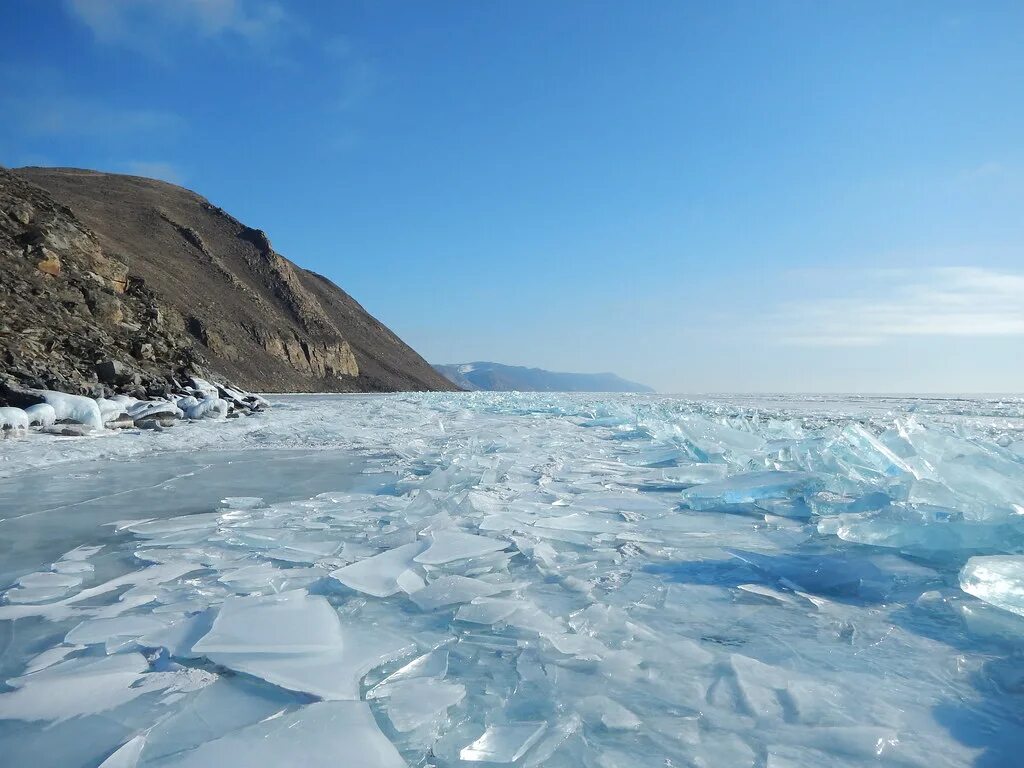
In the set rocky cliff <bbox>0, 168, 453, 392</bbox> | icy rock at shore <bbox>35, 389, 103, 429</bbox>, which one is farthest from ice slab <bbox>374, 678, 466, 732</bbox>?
rocky cliff <bbox>0, 168, 453, 392</bbox>

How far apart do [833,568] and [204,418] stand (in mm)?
9678

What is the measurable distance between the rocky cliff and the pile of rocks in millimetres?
592

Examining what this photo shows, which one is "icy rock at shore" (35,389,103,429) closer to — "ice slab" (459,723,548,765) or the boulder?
the boulder

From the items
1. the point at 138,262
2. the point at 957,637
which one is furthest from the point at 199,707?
the point at 138,262

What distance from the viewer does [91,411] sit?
270 inches

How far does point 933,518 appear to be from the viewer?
250cm

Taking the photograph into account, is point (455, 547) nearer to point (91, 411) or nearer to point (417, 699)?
point (417, 699)

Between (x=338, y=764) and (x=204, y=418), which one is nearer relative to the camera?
(x=338, y=764)

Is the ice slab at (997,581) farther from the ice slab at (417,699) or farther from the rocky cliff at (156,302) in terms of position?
the rocky cliff at (156,302)

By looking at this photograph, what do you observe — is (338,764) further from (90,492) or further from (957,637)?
(90,492)

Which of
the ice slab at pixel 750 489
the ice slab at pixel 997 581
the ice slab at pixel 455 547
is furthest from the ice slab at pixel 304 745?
the ice slab at pixel 750 489

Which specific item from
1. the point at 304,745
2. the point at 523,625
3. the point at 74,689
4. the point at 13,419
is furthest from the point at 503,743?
the point at 13,419

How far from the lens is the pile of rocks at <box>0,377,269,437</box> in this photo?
6.23 metres

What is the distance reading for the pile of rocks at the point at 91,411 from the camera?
20.4ft
